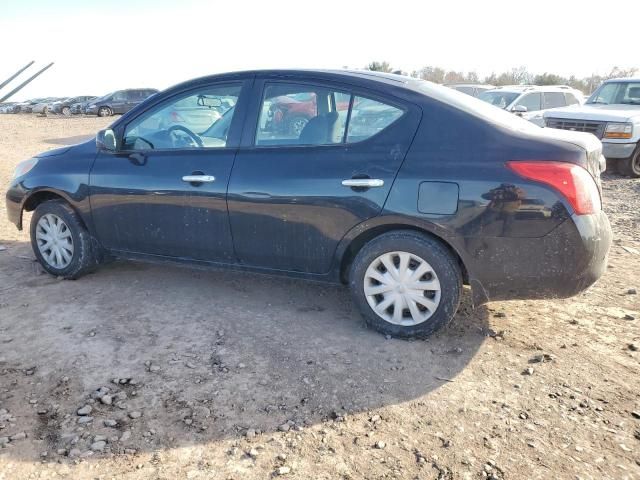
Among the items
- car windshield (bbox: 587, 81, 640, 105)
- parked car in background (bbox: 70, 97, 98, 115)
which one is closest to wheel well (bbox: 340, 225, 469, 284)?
car windshield (bbox: 587, 81, 640, 105)

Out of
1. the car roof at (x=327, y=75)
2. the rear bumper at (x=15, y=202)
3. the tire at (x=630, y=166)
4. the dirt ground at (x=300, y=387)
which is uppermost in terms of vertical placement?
the car roof at (x=327, y=75)

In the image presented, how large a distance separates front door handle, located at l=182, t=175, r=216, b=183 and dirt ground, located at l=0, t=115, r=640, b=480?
3.17 feet

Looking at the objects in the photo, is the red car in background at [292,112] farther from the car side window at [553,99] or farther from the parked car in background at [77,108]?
the parked car in background at [77,108]

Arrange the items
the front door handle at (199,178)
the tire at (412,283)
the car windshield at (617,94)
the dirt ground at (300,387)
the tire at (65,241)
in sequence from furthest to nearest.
→ the car windshield at (617,94) < the tire at (65,241) < the front door handle at (199,178) < the tire at (412,283) < the dirt ground at (300,387)

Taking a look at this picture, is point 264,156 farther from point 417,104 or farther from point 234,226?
point 417,104

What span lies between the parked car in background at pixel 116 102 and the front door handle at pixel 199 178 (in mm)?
28916

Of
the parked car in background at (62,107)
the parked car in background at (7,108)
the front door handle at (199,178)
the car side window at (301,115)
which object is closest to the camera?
the car side window at (301,115)

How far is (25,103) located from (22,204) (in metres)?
40.9

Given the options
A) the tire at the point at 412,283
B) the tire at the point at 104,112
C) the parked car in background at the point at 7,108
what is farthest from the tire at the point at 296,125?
the parked car in background at the point at 7,108

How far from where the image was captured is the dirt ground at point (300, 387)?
2498mm

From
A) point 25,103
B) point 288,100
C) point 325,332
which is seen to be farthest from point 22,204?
point 25,103

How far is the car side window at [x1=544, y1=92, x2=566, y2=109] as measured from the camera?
13.8 m

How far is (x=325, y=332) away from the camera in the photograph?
373 centimetres

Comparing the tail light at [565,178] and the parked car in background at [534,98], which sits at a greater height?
the parked car in background at [534,98]
